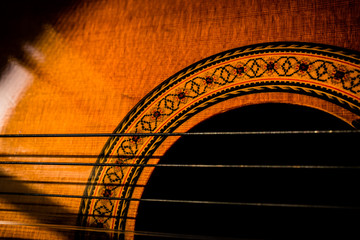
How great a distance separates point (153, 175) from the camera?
1.22m

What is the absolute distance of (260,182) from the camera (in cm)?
139

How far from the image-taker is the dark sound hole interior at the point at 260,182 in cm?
122

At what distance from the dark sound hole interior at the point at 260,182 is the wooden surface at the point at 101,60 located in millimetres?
339

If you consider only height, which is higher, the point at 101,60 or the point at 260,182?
the point at 101,60

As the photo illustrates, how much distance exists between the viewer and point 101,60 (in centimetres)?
146

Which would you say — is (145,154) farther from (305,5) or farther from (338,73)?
(305,5)

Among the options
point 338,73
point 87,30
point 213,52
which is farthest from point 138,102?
point 338,73

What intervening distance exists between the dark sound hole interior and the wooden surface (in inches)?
13.3

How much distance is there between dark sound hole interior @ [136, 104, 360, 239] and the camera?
48.1 inches

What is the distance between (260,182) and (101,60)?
107 cm

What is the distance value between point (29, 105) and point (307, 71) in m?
1.42

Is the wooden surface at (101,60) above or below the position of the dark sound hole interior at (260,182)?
above

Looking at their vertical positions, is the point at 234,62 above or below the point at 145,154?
above

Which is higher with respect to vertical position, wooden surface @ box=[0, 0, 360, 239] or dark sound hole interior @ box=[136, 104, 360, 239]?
wooden surface @ box=[0, 0, 360, 239]
